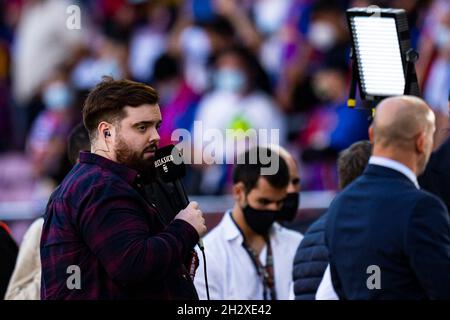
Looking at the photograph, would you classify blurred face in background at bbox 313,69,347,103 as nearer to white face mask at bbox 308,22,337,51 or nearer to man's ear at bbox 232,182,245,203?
white face mask at bbox 308,22,337,51

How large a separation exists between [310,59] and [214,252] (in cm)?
454

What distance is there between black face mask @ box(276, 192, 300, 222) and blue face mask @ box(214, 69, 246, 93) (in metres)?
3.99

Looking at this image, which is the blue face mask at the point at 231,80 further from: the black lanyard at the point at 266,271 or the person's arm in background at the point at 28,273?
the person's arm in background at the point at 28,273

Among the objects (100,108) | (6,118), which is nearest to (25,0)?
(6,118)

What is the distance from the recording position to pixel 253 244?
643 centimetres

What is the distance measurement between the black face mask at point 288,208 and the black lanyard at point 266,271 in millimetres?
232

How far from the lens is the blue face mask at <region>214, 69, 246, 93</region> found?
10.6m

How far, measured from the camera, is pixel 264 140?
10.2 metres

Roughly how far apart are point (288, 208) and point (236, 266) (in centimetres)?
52

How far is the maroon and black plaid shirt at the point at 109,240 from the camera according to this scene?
14.3ft

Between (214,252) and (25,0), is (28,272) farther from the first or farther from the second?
(25,0)

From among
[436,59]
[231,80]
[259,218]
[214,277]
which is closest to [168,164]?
[214,277]

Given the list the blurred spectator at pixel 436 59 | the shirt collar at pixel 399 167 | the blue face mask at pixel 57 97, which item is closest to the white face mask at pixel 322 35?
the blurred spectator at pixel 436 59

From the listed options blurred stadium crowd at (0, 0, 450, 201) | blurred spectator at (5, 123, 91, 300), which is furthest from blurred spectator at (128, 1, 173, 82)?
→ blurred spectator at (5, 123, 91, 300)
